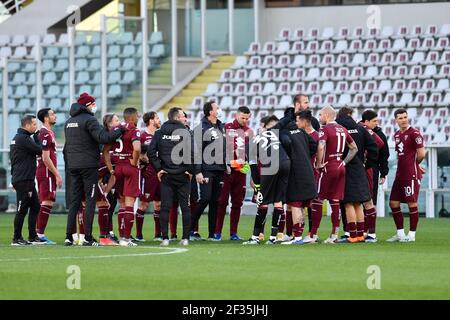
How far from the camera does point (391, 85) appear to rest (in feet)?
121

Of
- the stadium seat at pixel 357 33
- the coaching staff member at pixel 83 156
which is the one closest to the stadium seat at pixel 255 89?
the stadium seat at pixel 357 33

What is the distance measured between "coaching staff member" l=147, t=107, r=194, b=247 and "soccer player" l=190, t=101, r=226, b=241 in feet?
1.46

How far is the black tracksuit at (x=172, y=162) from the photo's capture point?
1934 cm

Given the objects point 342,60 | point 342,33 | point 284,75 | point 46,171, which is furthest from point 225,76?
point 46,171

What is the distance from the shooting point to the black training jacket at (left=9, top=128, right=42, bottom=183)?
20.0m

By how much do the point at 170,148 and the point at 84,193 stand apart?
138 cm

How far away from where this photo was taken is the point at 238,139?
21594mm

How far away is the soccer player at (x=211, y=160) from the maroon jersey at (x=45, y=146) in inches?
87.0

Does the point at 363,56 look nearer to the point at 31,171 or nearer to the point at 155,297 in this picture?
the point at 31,171

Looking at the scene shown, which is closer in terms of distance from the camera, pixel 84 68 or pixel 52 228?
pixel 52 228

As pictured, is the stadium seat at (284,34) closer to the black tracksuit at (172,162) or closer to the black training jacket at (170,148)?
the black tracksuit at (172,162)

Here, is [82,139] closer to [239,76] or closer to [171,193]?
[171,193]

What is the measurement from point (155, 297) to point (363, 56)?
26.3m
